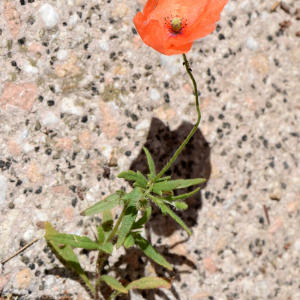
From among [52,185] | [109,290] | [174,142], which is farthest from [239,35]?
[109,290]

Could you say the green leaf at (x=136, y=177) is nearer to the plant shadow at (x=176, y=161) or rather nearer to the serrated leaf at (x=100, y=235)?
the serrated leaf at (x=100, y=235)

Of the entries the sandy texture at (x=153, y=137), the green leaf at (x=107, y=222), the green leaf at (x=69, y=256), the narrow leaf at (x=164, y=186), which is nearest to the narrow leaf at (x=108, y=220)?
the green leaf at (x=107, y=222)

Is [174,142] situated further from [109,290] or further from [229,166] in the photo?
[109,290]

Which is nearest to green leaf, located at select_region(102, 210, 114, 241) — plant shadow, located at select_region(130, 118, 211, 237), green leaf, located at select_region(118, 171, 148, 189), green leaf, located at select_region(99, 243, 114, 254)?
green leaf, located at select_region(99, 243, 114, 254)

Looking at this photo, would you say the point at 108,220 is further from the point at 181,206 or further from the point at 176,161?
the point at 176,161

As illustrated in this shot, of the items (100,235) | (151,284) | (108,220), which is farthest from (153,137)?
(151,284)

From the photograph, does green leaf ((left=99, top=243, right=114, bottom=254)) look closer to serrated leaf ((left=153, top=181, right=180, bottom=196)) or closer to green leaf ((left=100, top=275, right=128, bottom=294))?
green leaf ((left=100, top=275, right=128, bottom=294))
